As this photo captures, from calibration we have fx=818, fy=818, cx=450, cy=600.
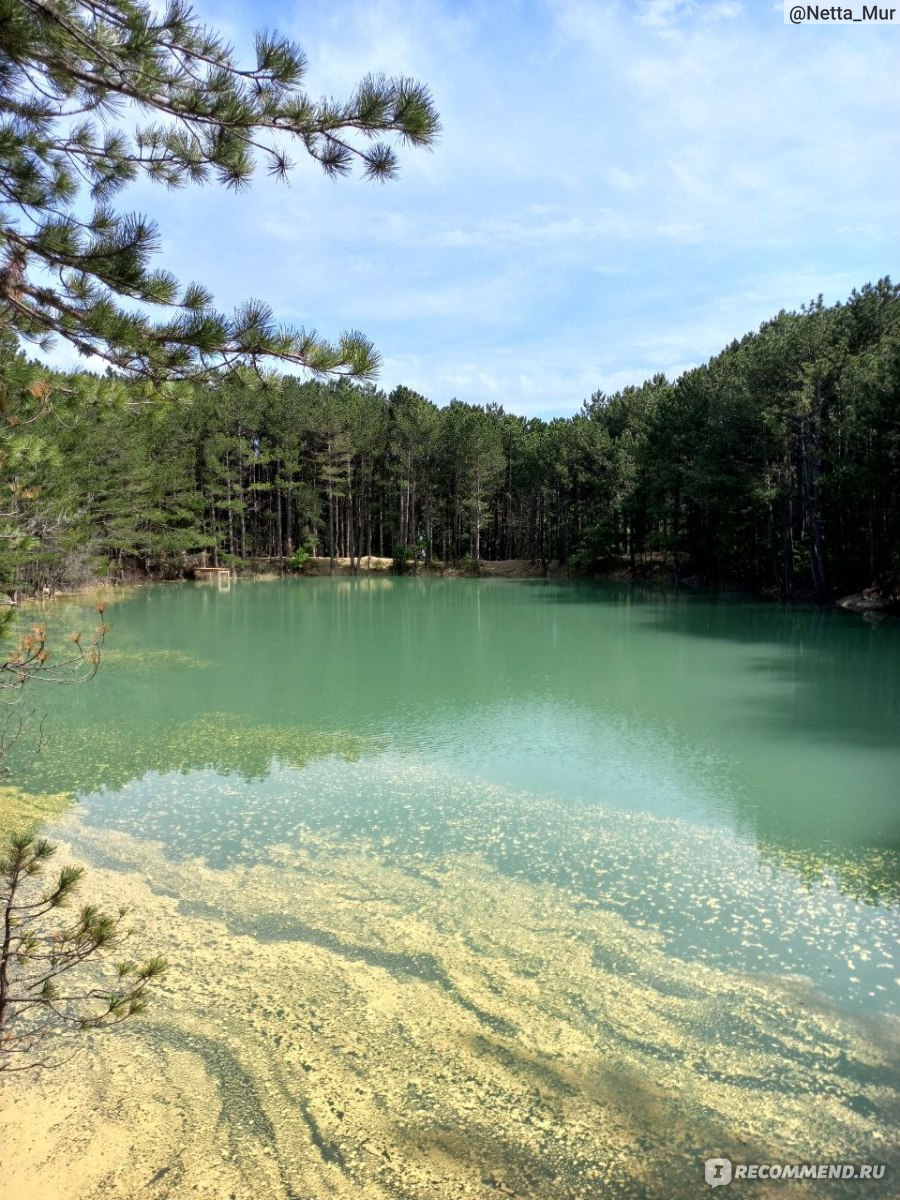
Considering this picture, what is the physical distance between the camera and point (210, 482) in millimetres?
43250

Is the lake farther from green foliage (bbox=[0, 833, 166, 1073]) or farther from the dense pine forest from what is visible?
the dense pine forest

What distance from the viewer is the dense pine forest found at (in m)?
25.5

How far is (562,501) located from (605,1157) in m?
43.1

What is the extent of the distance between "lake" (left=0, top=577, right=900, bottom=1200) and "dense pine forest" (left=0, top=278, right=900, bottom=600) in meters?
6.94

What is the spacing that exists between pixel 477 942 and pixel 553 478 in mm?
42017

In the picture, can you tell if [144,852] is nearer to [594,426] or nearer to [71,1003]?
[71,1003]

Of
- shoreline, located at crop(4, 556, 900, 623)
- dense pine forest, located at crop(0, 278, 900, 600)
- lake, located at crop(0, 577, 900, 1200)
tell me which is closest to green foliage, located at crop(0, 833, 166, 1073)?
lake, located at crop(0, 577, 900, 1200)

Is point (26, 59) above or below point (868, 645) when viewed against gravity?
above

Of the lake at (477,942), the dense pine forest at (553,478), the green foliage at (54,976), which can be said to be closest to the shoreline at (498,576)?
the dense pine forest at (553,478)

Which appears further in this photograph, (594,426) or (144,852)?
(594,426)

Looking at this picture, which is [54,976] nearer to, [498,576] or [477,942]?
[477,942]

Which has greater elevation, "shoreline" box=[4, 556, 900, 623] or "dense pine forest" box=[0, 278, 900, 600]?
"dense pine forest" box=[0, 278, 900, 600]

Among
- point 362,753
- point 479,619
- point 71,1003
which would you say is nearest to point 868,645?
point 479,619

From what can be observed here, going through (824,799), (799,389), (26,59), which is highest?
(799,389)
